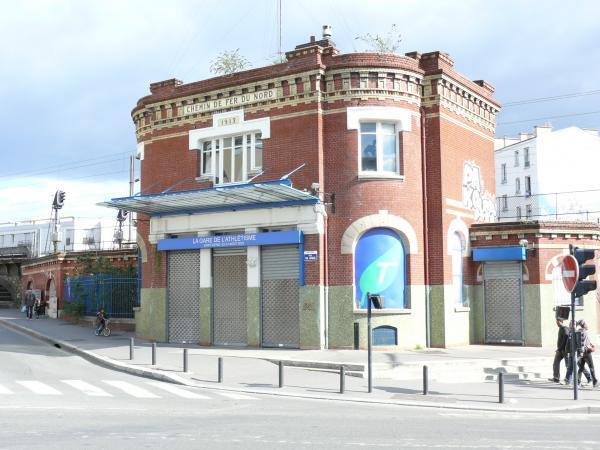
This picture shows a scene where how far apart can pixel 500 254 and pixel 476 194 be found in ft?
9.60

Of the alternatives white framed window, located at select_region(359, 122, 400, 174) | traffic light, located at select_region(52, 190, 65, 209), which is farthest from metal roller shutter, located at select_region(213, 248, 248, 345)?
traffic light, located at select_region(52, 190, 65, 209)

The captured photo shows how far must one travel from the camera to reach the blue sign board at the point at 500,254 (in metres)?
23.5

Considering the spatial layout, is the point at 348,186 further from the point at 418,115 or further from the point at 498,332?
the point at 498,332

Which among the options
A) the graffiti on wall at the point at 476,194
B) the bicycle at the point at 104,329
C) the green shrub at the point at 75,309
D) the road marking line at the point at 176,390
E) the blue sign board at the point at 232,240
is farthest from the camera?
the green shrub at the point at 75,309

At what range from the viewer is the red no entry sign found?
49.6 feet

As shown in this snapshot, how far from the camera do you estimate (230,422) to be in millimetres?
11383

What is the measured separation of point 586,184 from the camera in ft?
202

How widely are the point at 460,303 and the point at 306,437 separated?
15.1m

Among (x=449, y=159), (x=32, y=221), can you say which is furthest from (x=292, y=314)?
(x=32, y=221)

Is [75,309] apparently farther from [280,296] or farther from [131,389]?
[131,389]

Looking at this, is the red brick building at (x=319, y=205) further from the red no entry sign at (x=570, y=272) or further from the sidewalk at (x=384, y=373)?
the red no entry sign at (x=570, y=272)

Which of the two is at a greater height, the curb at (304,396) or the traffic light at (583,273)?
the traffic light at (583,273)

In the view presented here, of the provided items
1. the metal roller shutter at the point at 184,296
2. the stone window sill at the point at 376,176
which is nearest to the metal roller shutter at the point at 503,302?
the stone window sill at the point at 376,176

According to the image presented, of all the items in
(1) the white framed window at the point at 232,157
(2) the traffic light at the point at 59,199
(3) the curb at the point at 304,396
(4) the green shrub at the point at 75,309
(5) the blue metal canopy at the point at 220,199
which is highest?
(2) the traffic light at the point at 59,199
